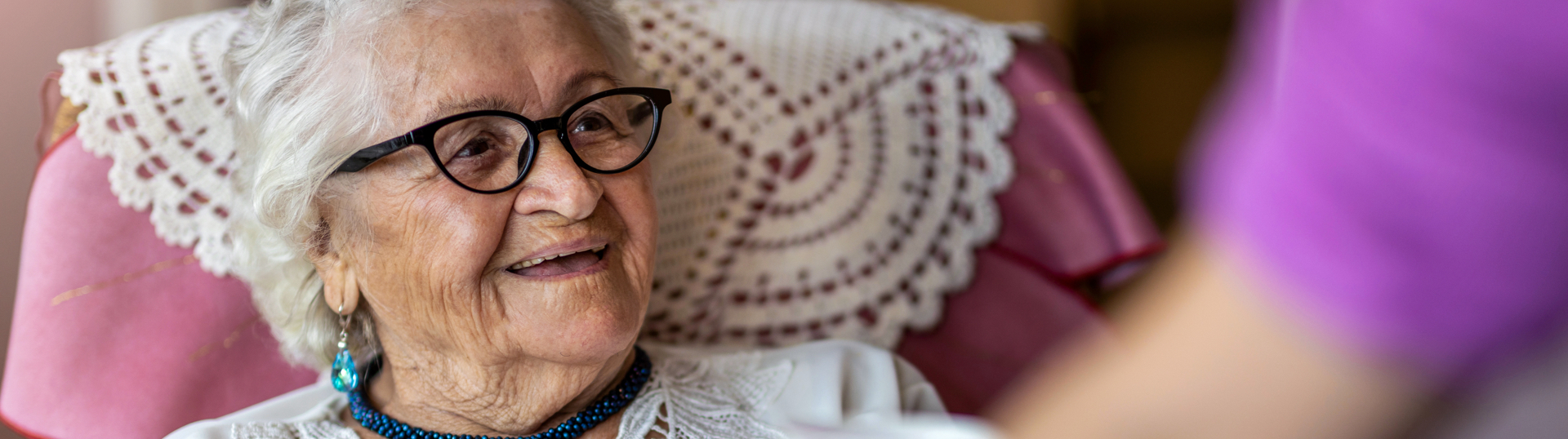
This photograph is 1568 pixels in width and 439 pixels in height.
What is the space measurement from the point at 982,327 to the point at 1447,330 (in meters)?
1.38

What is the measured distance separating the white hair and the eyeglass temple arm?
0.04 feet

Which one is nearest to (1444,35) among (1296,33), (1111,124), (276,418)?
(1296,33)

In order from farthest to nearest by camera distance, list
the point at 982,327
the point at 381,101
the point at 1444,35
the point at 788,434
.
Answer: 1. the point at 982,327
2. the point at 788,434
3. the point at 381,101
4. the point at 1444,35

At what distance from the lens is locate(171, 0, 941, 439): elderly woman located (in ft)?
3.60

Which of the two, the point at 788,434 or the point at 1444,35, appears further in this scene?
the point at 788,434

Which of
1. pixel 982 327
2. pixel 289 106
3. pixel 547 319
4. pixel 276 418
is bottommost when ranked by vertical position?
pixel 982 327

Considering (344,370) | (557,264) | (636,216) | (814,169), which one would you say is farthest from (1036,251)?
(344,370)

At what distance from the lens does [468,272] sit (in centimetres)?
110

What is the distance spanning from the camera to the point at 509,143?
113 cm

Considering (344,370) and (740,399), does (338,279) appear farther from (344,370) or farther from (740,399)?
(740,399)

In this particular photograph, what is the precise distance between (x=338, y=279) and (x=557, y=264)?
0.29 meters

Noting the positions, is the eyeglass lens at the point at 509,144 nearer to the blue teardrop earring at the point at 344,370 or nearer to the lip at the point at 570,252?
the lip at the point at 570,252

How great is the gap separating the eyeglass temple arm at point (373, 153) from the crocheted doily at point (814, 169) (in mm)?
537

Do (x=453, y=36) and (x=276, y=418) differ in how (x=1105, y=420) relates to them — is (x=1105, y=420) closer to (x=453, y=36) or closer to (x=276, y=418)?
(x=453, y=36)
